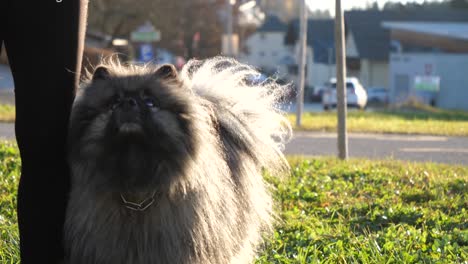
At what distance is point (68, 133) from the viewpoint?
4.10m

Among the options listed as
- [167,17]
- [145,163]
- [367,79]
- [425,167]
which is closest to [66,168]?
[145,163]

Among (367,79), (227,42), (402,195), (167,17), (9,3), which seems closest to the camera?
(9,3)

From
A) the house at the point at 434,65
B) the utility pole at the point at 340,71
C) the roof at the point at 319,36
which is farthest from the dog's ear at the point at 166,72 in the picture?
the roof at the point at 319,36

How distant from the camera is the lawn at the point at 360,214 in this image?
213 inches

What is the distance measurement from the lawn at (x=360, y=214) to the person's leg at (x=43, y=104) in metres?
1.01

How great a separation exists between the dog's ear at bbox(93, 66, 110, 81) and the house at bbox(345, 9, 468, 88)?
7081 cm

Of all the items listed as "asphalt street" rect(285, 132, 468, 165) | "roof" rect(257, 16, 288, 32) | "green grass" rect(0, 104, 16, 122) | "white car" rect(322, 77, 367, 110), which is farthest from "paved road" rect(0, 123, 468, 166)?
"roof" rect(257, 16, 288, 32)

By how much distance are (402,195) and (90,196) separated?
13.7 feet

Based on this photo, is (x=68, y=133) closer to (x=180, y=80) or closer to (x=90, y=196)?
(x=90, y=196)

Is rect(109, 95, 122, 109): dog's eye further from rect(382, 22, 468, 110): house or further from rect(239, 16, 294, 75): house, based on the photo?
rect(239, 16, 294, 75): house

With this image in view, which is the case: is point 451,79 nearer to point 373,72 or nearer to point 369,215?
point 373,72

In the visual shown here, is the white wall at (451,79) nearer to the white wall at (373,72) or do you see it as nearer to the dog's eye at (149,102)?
the white wall at (373,72)

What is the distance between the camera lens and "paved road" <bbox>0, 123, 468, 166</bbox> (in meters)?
12.5

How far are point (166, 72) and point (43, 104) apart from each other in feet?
2.01
